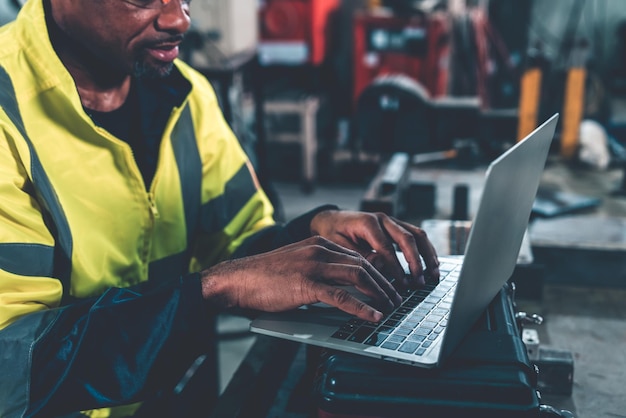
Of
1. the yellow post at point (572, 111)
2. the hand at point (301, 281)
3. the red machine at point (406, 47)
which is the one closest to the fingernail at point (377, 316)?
the hand at point (301, 281)

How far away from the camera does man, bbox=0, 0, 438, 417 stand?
2.65 feet

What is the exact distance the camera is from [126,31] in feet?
3.58

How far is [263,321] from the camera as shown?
0.83 m

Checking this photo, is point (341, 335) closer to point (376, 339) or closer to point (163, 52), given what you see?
point (376, 339)

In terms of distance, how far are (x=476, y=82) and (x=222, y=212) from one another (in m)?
3.33

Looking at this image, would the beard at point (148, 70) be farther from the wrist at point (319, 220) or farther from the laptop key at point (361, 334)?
the laptop key at point (361, 334)

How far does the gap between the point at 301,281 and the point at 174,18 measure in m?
0.54

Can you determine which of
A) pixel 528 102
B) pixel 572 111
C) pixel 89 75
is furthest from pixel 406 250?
pixel 572 111

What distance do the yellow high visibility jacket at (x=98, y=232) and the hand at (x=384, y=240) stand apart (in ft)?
0.25

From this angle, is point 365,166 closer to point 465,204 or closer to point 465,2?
point 465,2

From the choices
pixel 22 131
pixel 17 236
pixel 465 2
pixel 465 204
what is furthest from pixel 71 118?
pixel 465 2

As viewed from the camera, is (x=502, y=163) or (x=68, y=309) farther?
(x=68, y=309)

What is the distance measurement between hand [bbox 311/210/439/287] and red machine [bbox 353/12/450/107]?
3586 millimetres

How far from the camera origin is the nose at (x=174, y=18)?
3.61ft
